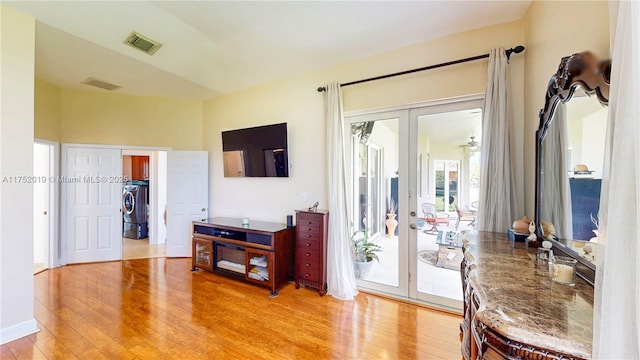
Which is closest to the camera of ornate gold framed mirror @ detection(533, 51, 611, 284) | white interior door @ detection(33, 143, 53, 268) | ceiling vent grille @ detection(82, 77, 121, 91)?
ornate gold framed mirror @ detection(533, 51, 611, 284)


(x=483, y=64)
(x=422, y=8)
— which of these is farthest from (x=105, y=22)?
(x=483, y=64)

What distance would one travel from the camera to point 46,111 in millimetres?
3965

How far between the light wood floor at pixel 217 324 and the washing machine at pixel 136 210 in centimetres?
263

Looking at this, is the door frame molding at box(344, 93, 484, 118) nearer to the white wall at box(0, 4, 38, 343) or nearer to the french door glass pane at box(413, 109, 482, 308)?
the french door glass pane at box(413, 109, 482, 308)

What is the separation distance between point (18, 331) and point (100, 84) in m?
3.46

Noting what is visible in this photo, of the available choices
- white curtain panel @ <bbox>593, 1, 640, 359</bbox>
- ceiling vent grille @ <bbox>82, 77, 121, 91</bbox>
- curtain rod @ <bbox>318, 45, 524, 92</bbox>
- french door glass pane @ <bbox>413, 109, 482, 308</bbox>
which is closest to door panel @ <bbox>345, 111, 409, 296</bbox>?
french door glass pane @ <bbox>413, 109, 482, 308</bbox>

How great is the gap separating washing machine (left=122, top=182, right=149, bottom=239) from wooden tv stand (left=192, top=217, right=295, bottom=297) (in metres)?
3.17

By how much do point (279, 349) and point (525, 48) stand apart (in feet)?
11.5

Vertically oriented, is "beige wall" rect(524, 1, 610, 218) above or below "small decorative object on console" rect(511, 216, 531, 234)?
above

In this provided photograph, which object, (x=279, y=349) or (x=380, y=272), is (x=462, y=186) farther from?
(x=279, y=349)

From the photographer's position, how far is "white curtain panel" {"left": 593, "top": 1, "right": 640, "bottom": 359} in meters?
0.63

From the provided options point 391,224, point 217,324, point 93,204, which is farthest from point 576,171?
point 93,204

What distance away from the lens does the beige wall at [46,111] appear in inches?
150

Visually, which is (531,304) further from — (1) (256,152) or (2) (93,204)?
(2) (93,204)
